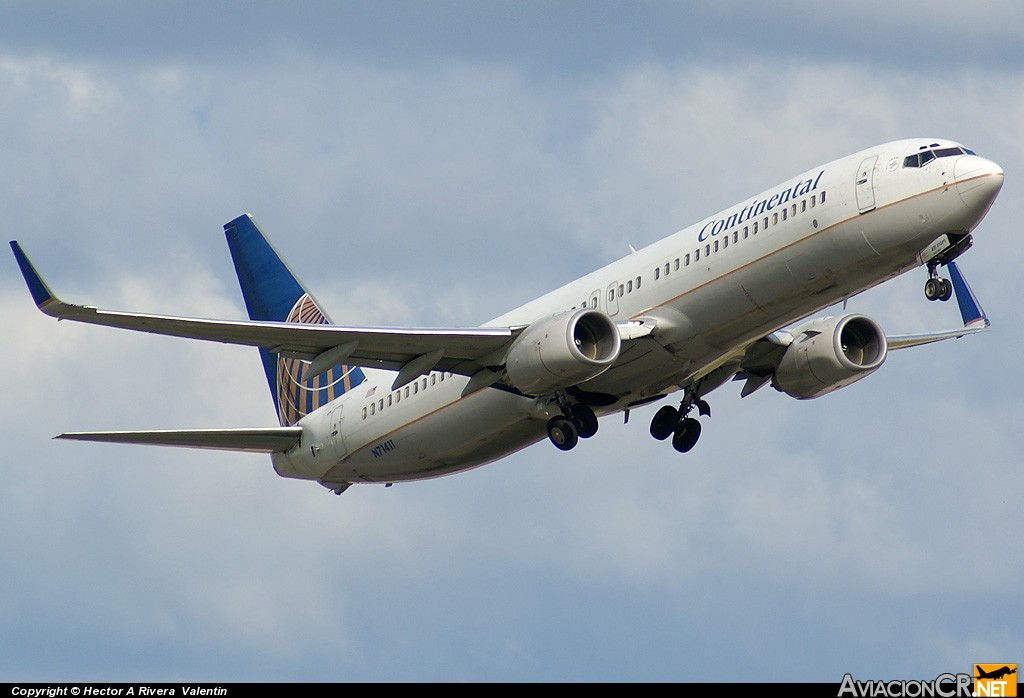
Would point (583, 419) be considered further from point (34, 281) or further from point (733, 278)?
point (34, 281)

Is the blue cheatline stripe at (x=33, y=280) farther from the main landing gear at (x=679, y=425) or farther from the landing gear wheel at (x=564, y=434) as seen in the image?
the main landing gear at (x=679, y=425)

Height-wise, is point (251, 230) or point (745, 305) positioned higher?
point (251, 230)

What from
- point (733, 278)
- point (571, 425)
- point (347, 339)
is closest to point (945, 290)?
point (733, 278)

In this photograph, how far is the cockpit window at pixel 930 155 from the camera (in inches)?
1668

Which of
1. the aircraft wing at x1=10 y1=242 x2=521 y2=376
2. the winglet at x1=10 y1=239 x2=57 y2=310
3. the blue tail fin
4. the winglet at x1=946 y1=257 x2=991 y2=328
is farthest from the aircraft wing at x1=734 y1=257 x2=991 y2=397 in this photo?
the winglet at x1=10 y1=239 x2=57 y2=310

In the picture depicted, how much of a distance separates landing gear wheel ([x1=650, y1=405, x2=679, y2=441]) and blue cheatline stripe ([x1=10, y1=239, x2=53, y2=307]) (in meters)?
18.4

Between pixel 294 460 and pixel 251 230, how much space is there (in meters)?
11.2

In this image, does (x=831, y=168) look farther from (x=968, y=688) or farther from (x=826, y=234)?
(x=968, y=688)

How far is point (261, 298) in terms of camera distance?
2397 inches

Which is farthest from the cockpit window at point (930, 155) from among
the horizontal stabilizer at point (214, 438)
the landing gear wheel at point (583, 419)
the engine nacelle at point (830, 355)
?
the horizontal stabilizer at point (214, 438)

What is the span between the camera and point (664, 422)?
50906mm

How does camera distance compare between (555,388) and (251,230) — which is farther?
(251,230)

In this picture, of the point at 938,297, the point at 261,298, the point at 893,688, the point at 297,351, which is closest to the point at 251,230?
the point at 261,298

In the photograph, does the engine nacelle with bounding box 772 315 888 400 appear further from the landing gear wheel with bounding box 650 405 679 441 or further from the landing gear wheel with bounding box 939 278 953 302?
the landing gear wheel with bounding box 939 278 953 302
